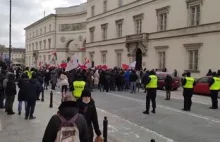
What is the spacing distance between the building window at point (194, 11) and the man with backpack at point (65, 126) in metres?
26.2

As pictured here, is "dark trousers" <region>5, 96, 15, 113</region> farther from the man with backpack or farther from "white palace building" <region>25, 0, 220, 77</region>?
"white palace building" <region>25, 0, 220, 77</region>

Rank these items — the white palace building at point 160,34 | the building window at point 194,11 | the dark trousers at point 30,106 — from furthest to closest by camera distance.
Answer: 1. the building window at point 194,11
2. the white palace building at point 160,34
3. the dark trousers at point 30,106

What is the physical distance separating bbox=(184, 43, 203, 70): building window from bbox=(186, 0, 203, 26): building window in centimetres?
198

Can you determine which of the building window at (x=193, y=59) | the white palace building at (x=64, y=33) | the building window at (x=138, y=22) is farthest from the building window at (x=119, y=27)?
the white palace building at (x=64, y=33)

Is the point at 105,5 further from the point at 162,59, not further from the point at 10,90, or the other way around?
the point at 10,90

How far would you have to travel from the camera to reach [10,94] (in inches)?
494

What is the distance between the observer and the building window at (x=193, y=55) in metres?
28.7

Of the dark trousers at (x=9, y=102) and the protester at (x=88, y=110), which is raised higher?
the protester at (x=88, y=110)

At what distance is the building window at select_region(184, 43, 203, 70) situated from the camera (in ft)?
94.2

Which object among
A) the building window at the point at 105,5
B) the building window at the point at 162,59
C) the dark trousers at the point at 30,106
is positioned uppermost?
the building window at the point at 105,5

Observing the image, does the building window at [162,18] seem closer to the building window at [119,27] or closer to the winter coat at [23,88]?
the building window at [119,27]


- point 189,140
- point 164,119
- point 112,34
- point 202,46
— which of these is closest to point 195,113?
point 164,119

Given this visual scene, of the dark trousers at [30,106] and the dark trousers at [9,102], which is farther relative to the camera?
the dark trousers at [9,102]

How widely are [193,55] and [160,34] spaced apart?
5.45m
